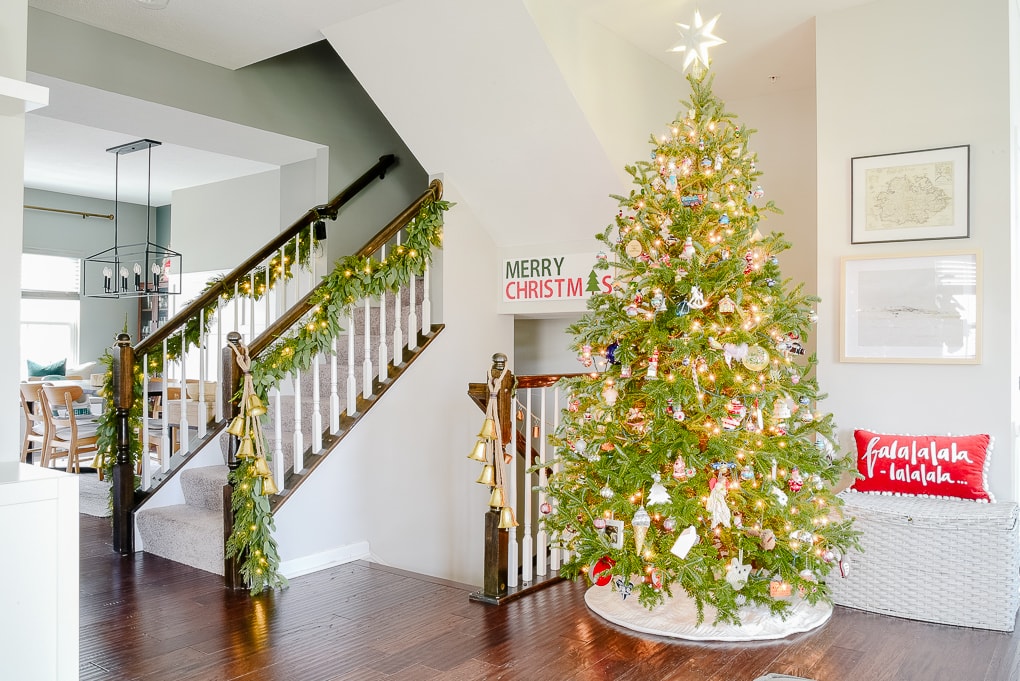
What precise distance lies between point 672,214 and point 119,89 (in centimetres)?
312

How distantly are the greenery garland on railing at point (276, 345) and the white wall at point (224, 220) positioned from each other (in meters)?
3.03

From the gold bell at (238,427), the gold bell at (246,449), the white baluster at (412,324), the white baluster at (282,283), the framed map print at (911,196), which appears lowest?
the gold bell at (246,449)

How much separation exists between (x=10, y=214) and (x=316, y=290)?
2080 mm

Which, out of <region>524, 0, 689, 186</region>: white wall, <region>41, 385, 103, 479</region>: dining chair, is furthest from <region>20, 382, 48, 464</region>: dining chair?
<region>524, 0, 689, 186</region>: white wall

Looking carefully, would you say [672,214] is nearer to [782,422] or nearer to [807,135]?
[782,422]

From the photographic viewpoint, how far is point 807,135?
17.0 ft

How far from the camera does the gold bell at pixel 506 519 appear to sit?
3539mm

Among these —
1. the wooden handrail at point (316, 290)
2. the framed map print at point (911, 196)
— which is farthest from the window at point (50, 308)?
the framed map print at point (911, 196)

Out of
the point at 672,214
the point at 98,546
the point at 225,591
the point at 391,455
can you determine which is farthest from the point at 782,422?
the point at 98,546

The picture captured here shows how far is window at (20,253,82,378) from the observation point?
896 centimetres

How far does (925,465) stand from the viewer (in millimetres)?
3467

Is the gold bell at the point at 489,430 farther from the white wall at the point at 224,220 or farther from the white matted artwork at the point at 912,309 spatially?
the white wall at the point at 224,220

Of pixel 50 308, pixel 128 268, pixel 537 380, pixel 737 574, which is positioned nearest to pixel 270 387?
pixel 537 380

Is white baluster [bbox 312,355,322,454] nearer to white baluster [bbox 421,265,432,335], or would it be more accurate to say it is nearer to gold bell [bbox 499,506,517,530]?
white baluster [bbox 421,265,432,335]
